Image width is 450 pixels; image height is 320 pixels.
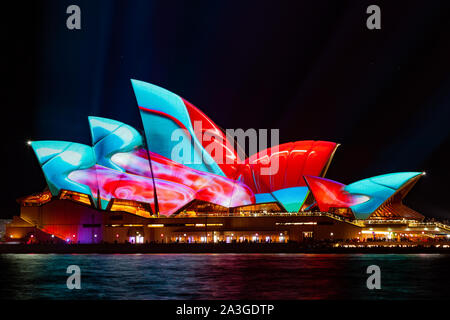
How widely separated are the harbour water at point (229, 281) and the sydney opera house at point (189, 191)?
1866cm

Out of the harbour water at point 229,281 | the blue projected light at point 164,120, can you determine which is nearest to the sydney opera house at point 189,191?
the blue projected light at point 164,120

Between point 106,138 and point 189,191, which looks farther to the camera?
point 189,191

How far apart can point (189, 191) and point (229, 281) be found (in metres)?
30.7

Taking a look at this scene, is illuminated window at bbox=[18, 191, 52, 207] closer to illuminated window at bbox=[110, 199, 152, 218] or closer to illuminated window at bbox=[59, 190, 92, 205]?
illuminated window at bbox=[59, 190, 92, 205]

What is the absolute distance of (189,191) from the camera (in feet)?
203

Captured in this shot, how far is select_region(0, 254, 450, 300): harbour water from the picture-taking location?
27547mm

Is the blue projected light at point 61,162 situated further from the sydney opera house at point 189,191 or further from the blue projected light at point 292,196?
the blue projected light at point 292,196

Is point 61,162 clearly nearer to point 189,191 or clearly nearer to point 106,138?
point 106,138

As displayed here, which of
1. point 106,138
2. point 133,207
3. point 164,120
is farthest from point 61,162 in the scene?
point 164,120

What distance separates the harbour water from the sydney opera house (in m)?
18.7

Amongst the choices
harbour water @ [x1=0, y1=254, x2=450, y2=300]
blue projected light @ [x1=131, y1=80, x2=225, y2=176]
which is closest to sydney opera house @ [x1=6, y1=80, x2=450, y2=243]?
blue projected light @ [x1=131, y1=80, x2=225, y2=176]
